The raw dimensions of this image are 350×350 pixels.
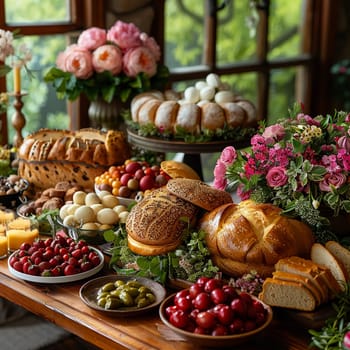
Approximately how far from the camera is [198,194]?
6.79 feet

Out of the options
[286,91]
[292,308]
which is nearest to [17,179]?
[292,308]

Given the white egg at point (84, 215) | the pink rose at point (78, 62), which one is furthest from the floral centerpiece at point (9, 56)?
the white egg at point (84, 215)

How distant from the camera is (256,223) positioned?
1959 millimetres

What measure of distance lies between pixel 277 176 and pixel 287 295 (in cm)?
40

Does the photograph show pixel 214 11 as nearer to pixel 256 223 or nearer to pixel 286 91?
pixel 286 91

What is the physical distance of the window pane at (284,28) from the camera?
15.9 ft

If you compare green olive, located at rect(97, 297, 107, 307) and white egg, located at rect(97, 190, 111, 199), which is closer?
green olive, located at rect(97, 297, 107, 307)

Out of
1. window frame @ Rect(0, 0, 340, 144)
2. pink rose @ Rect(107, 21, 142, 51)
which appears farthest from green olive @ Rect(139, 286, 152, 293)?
window frame @ Rect(0, 0, 340, 144)

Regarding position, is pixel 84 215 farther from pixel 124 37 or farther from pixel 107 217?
pixel 124 37

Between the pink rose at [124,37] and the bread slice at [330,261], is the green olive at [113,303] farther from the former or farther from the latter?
the pink rose at [124,37]

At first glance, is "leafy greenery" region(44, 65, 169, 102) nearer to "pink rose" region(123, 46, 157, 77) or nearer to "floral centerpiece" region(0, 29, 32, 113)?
"pink rose" region(123, 46, 157, 77)

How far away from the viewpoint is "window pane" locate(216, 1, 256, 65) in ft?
14.7

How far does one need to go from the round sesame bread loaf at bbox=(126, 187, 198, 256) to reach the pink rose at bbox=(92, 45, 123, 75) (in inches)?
47.7

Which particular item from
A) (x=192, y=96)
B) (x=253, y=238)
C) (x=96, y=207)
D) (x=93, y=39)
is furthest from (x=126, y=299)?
(x=93, y=39)
